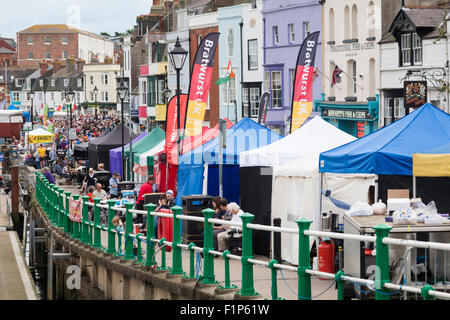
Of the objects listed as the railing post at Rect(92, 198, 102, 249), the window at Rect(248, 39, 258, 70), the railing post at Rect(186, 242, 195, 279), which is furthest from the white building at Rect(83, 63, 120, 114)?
the railing post at Rect(186, 242, 195, 279)

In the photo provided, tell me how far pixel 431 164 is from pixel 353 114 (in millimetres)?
25670

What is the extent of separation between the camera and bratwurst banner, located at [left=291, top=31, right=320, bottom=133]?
25.6 m

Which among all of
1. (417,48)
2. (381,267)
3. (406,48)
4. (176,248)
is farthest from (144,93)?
(381,267)

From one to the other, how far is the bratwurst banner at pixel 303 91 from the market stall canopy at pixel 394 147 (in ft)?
32.1

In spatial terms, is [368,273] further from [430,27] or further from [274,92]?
[274,92]

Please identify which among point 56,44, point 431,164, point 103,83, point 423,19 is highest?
point 56,44

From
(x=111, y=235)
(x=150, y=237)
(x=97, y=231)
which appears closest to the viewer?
(x=150, y=237)

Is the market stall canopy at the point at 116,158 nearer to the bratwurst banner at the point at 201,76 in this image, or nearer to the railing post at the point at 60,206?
the railing post at the point at 60,206

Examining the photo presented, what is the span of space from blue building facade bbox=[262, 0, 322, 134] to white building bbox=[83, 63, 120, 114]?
73078 mm

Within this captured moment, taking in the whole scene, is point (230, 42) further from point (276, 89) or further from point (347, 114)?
point (347, 114)

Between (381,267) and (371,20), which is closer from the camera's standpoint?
(381,267)

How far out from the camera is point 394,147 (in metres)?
14.7

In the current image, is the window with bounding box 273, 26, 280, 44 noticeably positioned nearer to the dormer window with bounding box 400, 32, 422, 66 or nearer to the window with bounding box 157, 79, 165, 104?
the dormer window with bounding box 400, 32, 422, 66
